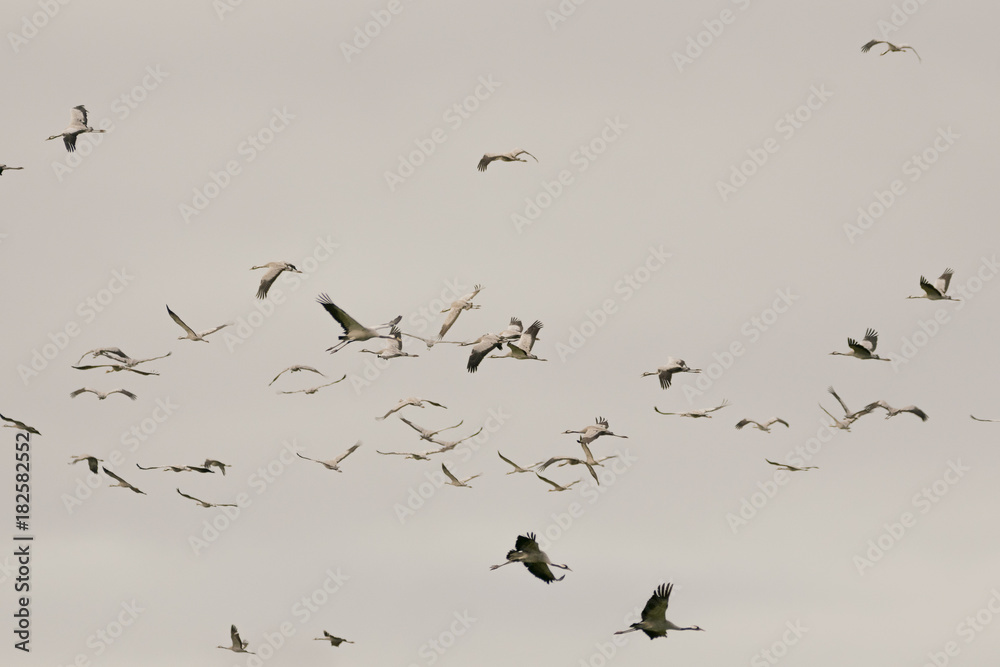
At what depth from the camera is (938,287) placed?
299 ft

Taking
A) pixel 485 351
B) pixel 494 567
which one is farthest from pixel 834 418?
pixel 494 567

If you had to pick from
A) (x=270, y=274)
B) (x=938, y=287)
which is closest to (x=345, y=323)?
(x=270, y=274)

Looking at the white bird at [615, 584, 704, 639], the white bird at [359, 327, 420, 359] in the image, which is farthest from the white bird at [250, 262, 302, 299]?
the white bird at [615, 584, 704, 639]

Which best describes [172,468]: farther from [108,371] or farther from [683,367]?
[683,367]

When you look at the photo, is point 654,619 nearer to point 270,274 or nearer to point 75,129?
point 270,274

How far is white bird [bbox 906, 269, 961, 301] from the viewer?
294ft

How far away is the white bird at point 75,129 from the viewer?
291 ft

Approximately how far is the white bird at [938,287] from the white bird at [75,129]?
30.7 metres

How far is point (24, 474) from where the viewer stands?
11300 cm

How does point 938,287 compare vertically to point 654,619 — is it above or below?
above

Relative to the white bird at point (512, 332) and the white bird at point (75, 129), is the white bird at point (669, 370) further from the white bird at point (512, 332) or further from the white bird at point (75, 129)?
the white bird at point (75, 129)

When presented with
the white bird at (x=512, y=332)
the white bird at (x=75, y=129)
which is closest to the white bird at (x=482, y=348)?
the white bird at (x=512, y=332)

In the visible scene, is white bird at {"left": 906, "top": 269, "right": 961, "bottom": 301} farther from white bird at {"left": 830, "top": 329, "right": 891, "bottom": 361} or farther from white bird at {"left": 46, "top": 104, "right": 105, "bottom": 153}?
white bird at {"left": 46, "top": 104, "right": 105, "bottom": 153}

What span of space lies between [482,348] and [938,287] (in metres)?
19.2
